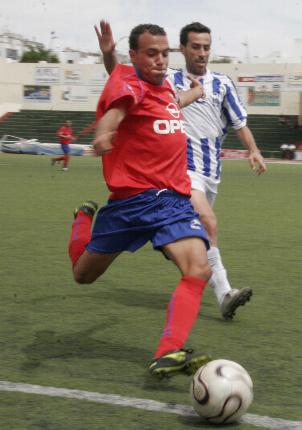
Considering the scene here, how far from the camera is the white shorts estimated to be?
6.64 m

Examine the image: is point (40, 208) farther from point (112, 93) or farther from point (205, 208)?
point (112, 93)

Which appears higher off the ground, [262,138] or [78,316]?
[78,316]

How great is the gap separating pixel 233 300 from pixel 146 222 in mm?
1627

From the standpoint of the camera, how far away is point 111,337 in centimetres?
580

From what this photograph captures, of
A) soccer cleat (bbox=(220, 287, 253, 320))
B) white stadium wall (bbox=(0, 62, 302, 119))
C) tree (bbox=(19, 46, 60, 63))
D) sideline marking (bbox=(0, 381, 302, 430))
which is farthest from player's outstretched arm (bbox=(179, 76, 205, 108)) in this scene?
tree (bbox=(19, 46, 60, 63))

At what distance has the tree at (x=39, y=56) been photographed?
8938cm

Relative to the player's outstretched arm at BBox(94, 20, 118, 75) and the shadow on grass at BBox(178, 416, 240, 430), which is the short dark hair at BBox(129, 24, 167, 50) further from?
the shadow on grass at BBox(178, 416, 240, 430)

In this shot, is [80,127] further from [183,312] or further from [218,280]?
[183,312]

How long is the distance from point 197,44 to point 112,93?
1958 millimetres

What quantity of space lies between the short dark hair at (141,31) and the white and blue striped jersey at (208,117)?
5.60 ft

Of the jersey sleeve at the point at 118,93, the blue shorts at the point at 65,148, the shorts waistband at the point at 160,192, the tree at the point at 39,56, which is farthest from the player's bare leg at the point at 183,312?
the tree at the point at 39,56

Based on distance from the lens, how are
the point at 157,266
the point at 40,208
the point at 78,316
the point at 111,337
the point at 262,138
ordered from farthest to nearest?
1. the point at 262,138
2. the point at 40,208
3. the point at 157,266
4. the point at 78,316
5. the point at 111,337

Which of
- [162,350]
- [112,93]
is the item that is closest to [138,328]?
[162,350]

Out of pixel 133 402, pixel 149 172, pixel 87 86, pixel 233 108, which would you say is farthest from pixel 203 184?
pixel 87 86
